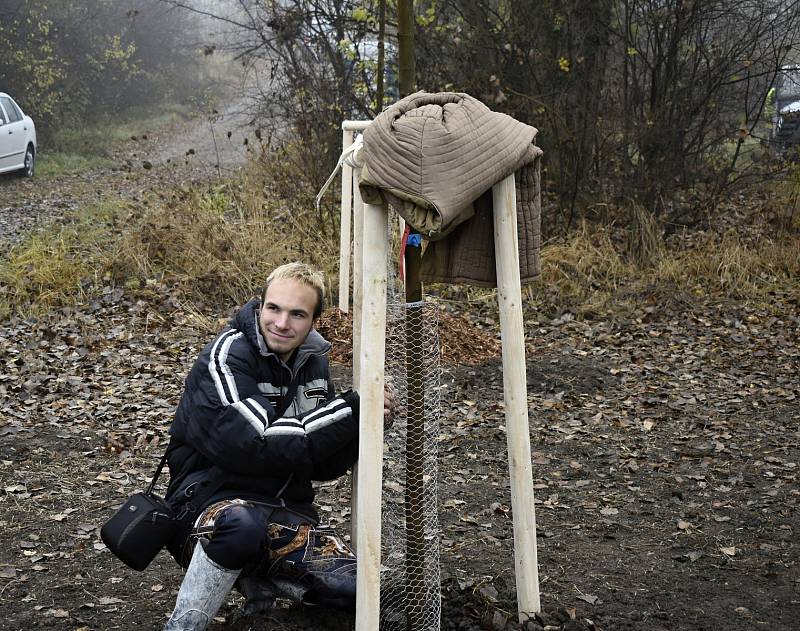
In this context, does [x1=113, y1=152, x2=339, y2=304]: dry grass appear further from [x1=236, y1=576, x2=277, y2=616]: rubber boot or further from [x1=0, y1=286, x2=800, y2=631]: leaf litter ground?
[x1=236, y1=576, x2=277, y2=616]: rubber boot

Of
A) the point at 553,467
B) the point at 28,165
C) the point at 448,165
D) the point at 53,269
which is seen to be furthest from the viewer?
the point at 28,165

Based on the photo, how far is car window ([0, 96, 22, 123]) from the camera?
16.9 metres

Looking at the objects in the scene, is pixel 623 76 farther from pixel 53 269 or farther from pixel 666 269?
pixel 53 269

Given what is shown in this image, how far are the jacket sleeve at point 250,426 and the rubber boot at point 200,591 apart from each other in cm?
32

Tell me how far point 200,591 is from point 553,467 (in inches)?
117

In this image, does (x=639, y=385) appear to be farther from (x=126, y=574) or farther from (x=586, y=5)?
(x=586, y=5)

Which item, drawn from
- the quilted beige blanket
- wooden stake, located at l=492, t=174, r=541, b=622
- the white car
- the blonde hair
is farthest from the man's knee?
the white car

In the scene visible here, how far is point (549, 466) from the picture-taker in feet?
18.2

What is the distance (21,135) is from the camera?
56.5 feet

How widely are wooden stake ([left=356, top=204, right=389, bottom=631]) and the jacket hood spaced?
43cm

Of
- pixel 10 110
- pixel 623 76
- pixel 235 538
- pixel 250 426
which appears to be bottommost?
pixel 235 538

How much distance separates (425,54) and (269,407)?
361 inches

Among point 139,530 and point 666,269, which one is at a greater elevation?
point 666,269

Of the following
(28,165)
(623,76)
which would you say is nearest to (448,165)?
(623,76)
